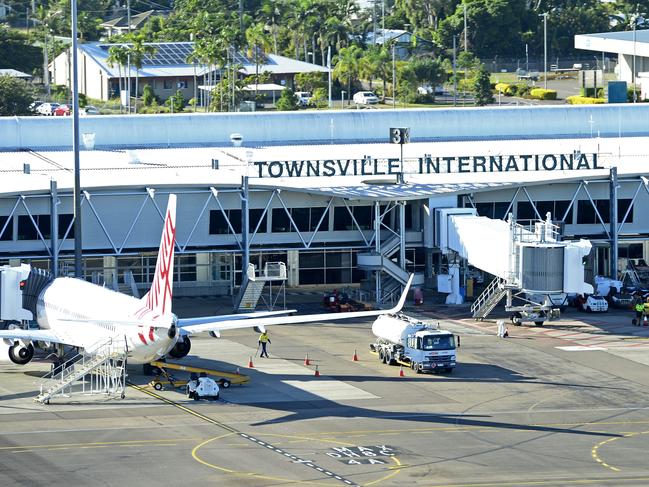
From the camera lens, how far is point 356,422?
74.4 m

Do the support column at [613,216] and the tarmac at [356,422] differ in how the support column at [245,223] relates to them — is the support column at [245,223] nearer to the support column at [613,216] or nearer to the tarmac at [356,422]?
the tarmac at [356,422]

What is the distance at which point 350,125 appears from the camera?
144750mm

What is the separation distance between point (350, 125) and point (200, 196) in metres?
33.4

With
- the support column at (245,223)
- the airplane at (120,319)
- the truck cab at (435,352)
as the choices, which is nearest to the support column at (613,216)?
the support column at (245,223)

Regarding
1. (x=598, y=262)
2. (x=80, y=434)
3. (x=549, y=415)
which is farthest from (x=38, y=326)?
(x=598, y=262)

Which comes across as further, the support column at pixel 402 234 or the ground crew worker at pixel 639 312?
the support column at pixel 402 234

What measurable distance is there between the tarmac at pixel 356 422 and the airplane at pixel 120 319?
2.48 meters

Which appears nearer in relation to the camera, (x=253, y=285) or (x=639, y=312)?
(x=639, y=312)

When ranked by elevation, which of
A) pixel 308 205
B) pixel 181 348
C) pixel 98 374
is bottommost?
pixel 98 374

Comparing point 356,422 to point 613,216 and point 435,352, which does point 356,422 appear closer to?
point 435,352

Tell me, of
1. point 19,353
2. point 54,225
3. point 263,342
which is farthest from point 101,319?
point 54,225

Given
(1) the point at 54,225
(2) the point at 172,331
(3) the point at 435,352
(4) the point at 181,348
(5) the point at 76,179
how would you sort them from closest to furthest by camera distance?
(2) the point at 172,331 → (4) the point at 181,348 → (3) the point at 435,352 → (5) the point at 76,179 → (1) the point at 54,225

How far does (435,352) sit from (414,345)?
157 cm

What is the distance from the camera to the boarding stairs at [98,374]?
79.9 m
